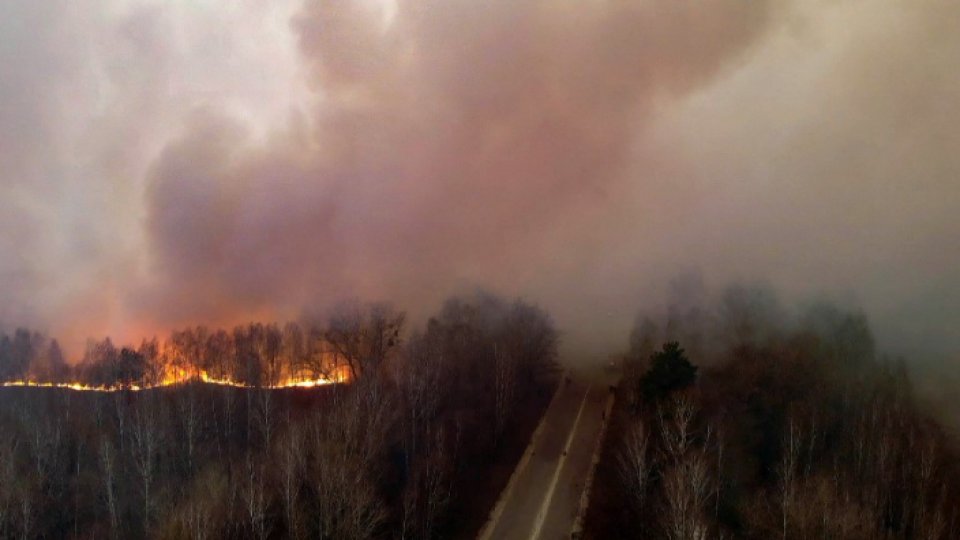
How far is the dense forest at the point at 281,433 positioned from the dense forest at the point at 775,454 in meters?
7.27

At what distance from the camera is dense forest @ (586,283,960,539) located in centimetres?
2309

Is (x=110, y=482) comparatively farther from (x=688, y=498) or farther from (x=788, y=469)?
(x=788, y=469)

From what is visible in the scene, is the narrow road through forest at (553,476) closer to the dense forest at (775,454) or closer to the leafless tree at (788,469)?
the dense forest at (775,454)

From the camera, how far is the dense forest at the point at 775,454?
909 inches

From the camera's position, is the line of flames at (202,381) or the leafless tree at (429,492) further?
the line of flames at (202,381)

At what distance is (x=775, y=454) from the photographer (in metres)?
30.2

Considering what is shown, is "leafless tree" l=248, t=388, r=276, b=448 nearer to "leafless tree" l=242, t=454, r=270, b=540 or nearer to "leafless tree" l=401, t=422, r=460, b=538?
"leafless tree" l=242, t=454, r=270, b=540

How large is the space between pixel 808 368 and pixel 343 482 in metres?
25.7

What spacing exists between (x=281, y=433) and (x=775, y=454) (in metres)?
23.5

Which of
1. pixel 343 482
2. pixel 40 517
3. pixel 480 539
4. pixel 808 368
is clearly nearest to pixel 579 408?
pixel 808 368

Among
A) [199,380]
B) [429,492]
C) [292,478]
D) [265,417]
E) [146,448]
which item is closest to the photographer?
[292,478]

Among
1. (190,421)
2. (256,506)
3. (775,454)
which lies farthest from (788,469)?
(190,421)

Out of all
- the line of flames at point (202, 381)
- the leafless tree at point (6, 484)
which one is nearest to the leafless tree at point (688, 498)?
the leafless tree at point (6, 484)

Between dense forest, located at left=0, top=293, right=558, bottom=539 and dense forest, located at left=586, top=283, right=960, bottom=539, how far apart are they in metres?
7.27
